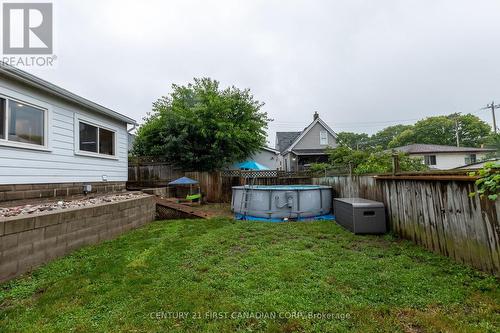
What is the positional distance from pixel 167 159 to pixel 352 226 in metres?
10.4

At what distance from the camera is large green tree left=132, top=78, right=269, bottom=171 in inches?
474

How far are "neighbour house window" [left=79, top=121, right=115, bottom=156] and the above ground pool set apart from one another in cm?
500

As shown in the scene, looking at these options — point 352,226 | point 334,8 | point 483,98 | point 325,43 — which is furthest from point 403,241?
point 483,98

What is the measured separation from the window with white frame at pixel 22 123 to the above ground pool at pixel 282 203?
5.60 meters

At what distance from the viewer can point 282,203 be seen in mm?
7043

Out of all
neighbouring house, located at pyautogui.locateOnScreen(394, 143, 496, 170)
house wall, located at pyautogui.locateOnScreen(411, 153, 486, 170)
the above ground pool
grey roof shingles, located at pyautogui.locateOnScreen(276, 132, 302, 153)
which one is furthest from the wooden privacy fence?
house wall, located at pyautogui.locateOnScreen(411, 153, 486, 170)

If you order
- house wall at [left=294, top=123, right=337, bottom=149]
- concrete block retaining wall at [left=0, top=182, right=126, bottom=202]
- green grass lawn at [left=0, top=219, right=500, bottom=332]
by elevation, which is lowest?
green grass lawn at [left=0, top=219, right=500, bottom=332]

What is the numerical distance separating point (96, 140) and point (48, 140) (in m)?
1.80

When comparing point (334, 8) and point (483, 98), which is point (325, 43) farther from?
point (483, 98)

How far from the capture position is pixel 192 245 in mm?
4324

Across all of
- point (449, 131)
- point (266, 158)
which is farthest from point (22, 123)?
point (449, 131)

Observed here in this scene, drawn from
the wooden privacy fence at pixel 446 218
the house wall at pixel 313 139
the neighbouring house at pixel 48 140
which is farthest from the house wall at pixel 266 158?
the wooden privacy fence at pixel 446 218

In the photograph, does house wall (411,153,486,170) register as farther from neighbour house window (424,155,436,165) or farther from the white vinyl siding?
the white vinyl siding

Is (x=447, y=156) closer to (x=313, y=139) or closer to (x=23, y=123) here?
(x=313, y=139)
